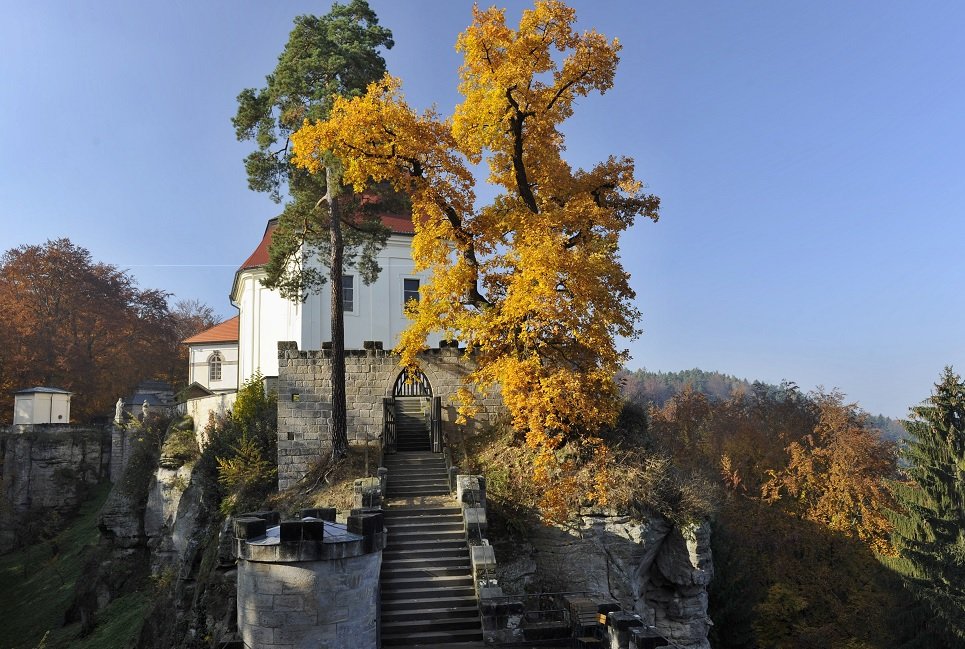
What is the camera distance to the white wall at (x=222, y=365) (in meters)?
41.0

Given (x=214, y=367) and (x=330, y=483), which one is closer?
(x=330, y=483)

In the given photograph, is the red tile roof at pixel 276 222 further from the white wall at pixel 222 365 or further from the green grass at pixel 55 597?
the green grass at pixel 55 597

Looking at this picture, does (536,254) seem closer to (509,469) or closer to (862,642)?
(509,469)

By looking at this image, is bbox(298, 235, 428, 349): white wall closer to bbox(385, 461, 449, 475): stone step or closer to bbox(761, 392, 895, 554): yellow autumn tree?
bbox(385, 461, 449, 475): stone step

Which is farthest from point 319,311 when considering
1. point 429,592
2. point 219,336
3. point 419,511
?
point 429,592

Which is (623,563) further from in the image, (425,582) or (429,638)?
(429,638)

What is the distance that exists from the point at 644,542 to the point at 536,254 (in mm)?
6943

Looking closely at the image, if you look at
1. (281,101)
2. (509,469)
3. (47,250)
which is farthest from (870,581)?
(47,250)

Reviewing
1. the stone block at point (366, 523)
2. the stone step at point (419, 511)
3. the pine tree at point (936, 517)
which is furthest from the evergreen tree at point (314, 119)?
the pine tree at point (936, 517)

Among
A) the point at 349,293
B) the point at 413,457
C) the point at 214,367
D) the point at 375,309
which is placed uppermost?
the point at 349,293

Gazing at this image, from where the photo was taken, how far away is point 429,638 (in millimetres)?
12211

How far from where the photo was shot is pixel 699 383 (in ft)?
442

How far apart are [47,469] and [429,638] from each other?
3498 cm

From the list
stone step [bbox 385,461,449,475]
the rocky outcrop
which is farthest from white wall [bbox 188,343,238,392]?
the rocky outcrop
